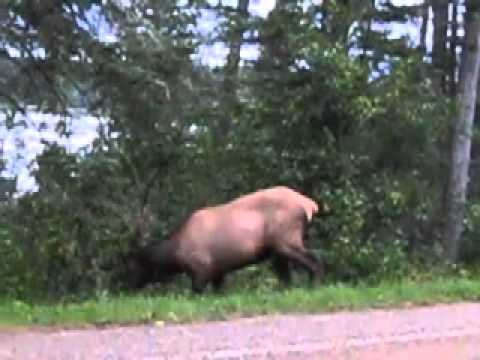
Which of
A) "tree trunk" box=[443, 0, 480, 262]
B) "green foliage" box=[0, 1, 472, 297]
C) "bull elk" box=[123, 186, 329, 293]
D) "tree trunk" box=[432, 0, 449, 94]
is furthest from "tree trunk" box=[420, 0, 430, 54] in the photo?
"bull elk" box=[123, 186, 329, 293]

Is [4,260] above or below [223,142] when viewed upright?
below

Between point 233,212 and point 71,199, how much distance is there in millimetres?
2531

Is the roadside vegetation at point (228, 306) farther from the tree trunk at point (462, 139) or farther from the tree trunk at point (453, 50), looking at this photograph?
the tree trunk at point (453, 50)

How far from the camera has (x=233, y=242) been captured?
61.6 ft

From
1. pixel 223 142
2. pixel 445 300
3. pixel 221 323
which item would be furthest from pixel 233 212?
pixel 221 323

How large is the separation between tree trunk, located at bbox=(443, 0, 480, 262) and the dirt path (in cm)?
1263

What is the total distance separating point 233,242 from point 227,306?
223 inches

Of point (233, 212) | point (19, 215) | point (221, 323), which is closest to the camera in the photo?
point (221, 323)

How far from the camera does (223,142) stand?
22203 mm

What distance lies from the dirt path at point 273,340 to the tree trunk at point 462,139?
41.4 feet

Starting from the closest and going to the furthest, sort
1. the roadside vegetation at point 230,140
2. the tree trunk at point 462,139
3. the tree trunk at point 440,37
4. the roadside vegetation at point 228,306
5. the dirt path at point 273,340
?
the dirt path at point 273,340, the roadside vegetation at point 228,306, the roadside vegetation at point 230,140, the tree trunk at point 462,139, the tree trunk at point 440,37

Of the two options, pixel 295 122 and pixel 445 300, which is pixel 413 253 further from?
pixel 445 300

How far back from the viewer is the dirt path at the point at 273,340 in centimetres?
1044

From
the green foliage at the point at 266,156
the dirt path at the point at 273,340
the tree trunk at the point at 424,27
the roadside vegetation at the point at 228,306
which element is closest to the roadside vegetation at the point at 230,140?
the green foliage at the point at 266,156
